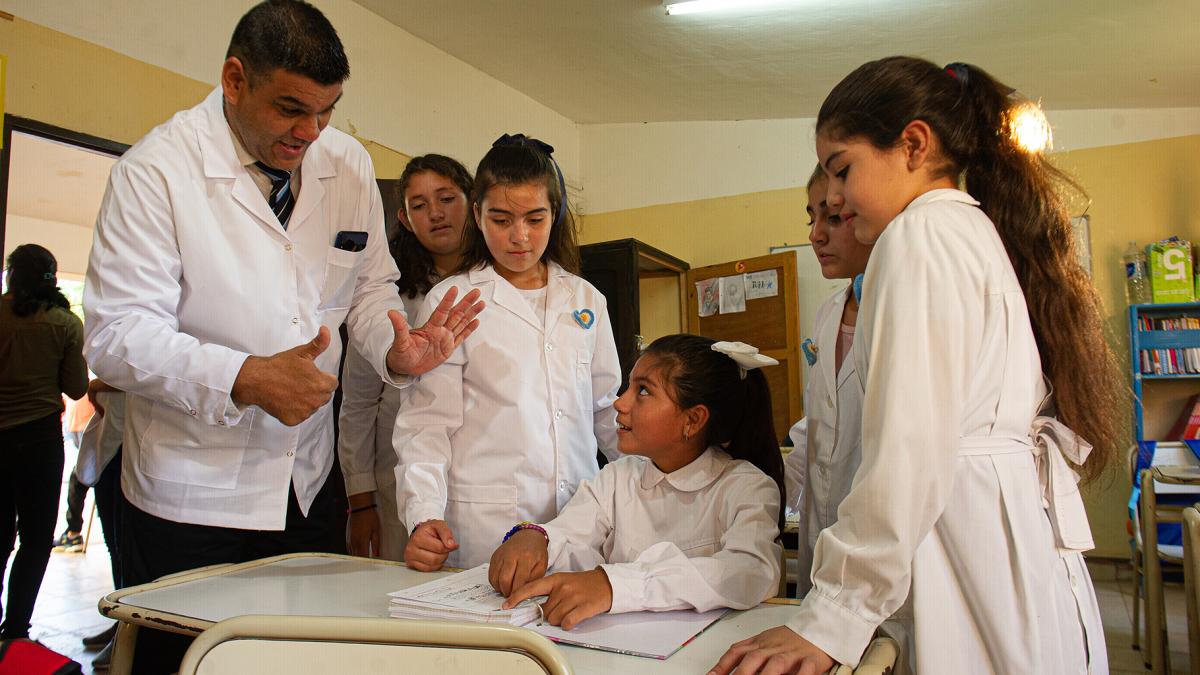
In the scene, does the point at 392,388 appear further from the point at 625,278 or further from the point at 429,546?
the point at 625,278

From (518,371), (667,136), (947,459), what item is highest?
(667,136)

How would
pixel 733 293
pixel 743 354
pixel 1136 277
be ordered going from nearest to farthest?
pixel 743 354
pixel 1136 277
pixel 733 293

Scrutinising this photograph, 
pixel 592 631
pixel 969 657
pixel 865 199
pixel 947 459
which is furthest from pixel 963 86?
pixel 592 631

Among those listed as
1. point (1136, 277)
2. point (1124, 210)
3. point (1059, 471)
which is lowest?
point (1059, 471)

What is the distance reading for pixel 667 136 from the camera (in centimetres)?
636

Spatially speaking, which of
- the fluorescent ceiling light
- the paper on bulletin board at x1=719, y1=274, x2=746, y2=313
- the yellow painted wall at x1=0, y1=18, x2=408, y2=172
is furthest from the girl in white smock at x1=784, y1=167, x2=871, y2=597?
the paper on bulletin board at x1=719, y1=274, x2=746, y2=313

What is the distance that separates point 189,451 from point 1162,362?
5377mm

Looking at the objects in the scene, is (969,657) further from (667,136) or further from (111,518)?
(667,136)

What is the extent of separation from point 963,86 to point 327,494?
149 centimetres

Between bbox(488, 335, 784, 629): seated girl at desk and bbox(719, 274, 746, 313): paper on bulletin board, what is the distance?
13.7ft

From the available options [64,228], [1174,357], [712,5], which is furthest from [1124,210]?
[64,228]

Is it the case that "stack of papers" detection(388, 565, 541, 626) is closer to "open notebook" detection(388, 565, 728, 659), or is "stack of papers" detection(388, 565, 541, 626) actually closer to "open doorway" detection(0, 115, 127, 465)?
"open notebook" detection(388, 565, 728, 659)

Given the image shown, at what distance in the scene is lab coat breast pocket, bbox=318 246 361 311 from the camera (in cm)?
175

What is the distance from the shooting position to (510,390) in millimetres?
1673
